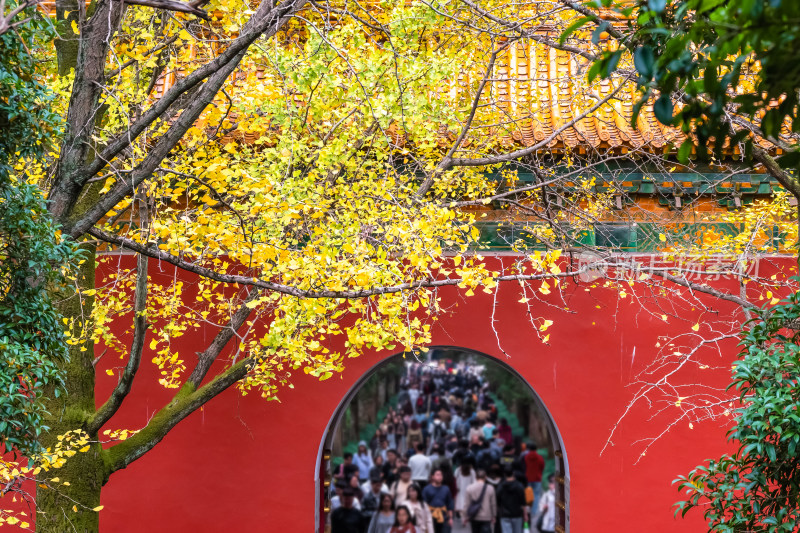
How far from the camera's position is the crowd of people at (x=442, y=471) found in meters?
7.87

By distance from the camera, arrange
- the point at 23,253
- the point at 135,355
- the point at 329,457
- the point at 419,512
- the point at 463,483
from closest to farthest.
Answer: the point at 23,253, the point at 135,355, the point at 329,457, the point at 419,512, the point at 463,483

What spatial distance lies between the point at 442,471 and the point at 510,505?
124 centimetres

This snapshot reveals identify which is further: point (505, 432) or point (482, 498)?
point (505, 432)

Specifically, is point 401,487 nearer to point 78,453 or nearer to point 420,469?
point 420,469

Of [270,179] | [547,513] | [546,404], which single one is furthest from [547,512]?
[270,179]

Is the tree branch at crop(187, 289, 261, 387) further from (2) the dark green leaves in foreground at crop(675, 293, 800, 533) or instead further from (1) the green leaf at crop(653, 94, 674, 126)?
(1) the green leaf at crop(653, 94, 674, 126)

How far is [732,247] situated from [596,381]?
1.48 meters

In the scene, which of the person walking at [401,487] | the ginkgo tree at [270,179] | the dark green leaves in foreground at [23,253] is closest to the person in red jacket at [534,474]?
the person walking at [401,487]

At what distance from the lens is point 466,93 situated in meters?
4.73

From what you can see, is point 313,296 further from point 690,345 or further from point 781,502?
point 690,345

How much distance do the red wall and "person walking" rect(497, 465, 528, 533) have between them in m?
2.36

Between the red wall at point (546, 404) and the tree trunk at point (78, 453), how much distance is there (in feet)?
4.11

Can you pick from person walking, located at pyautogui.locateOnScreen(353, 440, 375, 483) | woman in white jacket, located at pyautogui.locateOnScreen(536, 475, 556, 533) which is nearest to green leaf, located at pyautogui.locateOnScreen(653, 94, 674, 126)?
woman in white jacket, located at pyautogui.locateOnScreen(536, 475, 556, 533)

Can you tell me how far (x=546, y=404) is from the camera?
5629 mm
